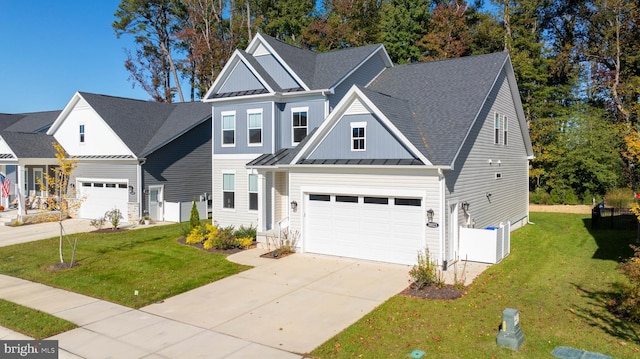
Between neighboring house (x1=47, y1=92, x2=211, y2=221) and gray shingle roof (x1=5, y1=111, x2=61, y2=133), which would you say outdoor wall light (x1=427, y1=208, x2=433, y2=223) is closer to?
neighboring house (x1=47, y1=92, x2=211, y2=221)

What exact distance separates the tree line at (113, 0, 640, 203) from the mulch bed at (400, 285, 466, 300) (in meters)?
23.1

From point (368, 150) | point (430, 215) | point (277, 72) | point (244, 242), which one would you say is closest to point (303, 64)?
point (277, 72)

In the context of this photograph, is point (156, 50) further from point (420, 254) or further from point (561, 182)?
point (420, 254)

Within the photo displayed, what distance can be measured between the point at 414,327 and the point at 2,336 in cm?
862

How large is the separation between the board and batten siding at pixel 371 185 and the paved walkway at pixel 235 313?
7.09 feet

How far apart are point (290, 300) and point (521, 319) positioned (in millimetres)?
5423

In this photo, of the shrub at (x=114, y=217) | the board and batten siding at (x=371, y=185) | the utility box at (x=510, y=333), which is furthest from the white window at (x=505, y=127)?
the shrub at (x=114, y=217)

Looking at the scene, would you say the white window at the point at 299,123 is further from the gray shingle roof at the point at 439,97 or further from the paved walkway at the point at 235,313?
the paved walkway at the point at 235,313

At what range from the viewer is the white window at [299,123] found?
66.3ft

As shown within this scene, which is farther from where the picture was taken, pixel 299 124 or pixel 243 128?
pixel 243 128

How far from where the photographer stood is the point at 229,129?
22.0 m

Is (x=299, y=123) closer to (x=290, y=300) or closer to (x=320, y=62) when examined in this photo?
(x=320, y=62)

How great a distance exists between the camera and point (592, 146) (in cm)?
3111

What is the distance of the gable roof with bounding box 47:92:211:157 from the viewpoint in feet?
85.4
